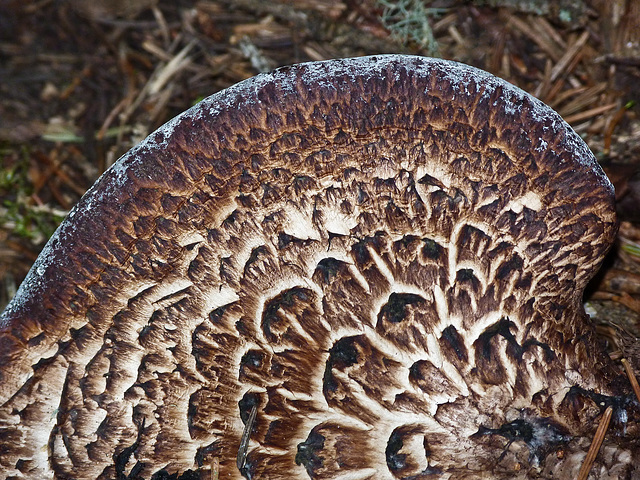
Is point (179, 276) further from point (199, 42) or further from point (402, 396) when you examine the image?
point (199, 42)

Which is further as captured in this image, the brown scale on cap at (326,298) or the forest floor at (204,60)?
the forest floor at (204,60)

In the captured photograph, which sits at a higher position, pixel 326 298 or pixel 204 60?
pixel 204 60

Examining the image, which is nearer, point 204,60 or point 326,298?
point 326,298

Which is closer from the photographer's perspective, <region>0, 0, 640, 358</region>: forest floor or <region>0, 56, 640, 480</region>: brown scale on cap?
<region>0, 56, 640, 480</region>: brown scale on cap

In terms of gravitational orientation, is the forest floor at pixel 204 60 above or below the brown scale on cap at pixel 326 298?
above

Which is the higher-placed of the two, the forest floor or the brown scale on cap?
the forest floor
